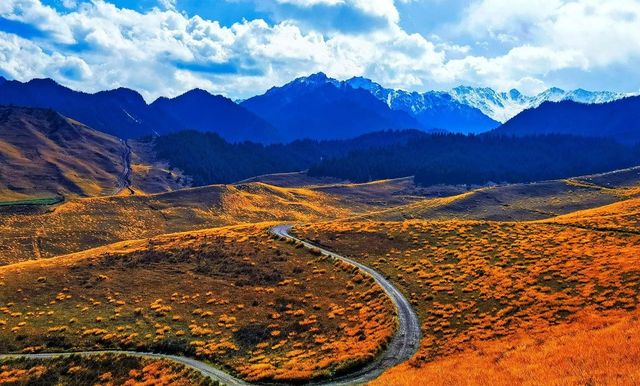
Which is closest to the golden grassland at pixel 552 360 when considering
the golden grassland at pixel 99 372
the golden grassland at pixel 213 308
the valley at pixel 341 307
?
the valley at pixel 341 307

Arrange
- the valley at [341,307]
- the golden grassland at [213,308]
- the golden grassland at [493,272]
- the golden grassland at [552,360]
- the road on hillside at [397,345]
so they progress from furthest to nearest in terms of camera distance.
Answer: the golden grassland at [213,308] → the golden grassland at [493,272] → the road on hillside at [397,345] → the valley at [341,307] → the golden grassland at [552,360]

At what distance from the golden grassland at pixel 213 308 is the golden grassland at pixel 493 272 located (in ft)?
17.6

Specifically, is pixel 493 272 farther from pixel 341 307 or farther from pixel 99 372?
pixel 99 372

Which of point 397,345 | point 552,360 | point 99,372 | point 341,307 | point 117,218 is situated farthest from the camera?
point 117,218

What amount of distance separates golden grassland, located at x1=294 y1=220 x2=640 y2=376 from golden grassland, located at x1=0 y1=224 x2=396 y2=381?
211 inches

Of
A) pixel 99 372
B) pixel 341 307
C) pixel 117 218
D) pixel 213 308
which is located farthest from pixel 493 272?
pixel 117 218

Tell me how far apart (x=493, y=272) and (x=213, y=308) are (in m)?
34.0

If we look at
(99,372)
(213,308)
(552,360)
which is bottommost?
(99,372)

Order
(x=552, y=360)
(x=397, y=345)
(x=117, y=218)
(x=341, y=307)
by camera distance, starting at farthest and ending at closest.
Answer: (x=117, y=218) < (x=341, y=307) < (x=397, y=345) < (x=552, y=360)

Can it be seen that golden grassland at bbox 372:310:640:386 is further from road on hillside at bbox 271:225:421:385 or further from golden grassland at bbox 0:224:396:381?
golden grassland at bbox 0:224:396:381

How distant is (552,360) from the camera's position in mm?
28125

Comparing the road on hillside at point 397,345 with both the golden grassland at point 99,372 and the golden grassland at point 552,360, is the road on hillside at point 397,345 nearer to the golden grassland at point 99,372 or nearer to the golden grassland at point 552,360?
the golden grassland at point 552,360

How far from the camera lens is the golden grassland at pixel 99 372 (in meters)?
40.7

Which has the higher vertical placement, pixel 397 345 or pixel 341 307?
pixel 397 345
